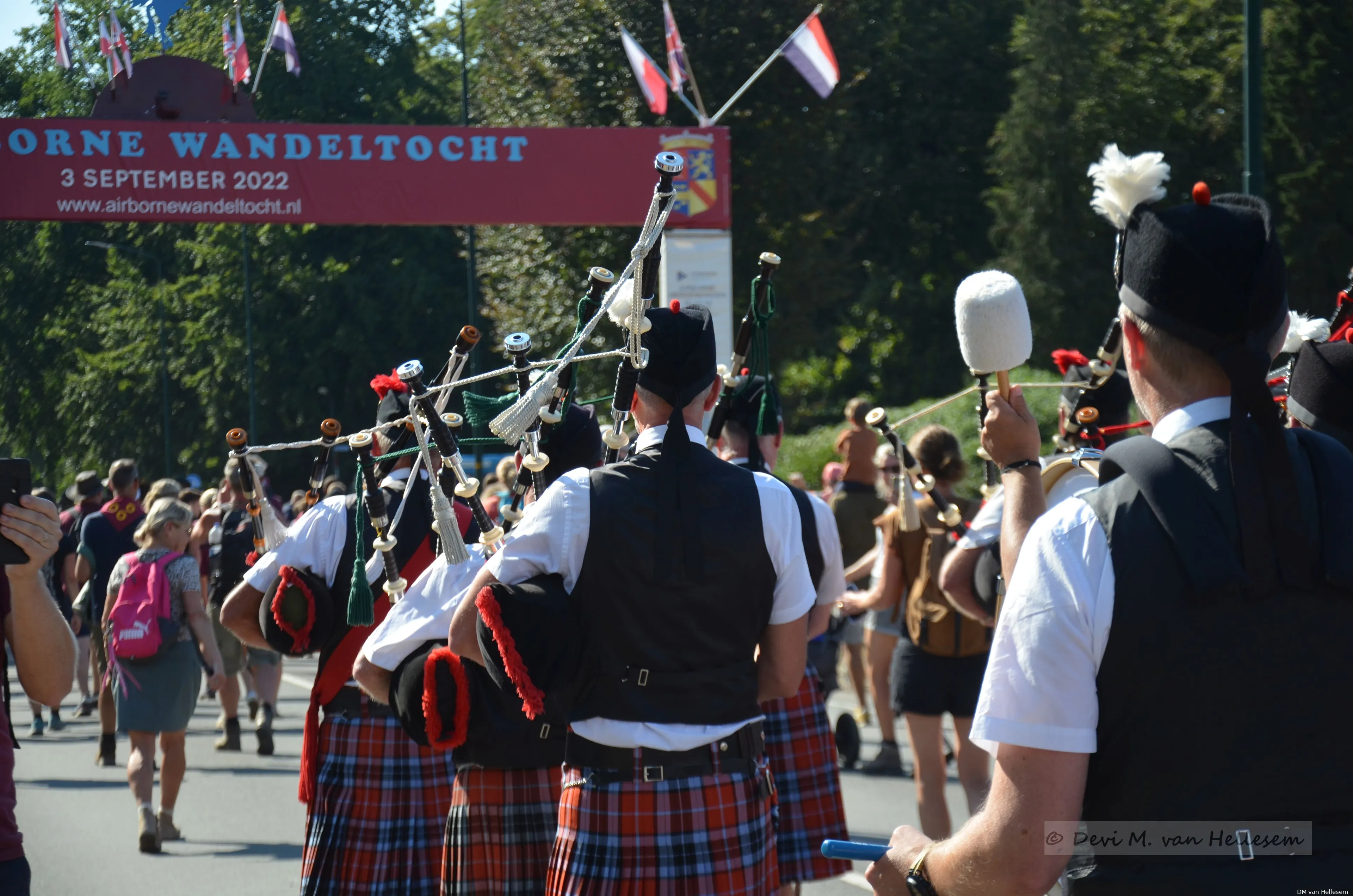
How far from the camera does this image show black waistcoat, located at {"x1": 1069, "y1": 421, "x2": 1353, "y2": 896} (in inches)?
66.7

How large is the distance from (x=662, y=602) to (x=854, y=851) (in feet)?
3.00

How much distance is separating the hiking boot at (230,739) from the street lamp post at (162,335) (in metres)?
24.2

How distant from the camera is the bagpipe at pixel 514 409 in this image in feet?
9.38

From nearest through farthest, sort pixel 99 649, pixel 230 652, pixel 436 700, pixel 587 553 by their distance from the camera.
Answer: pixel 587 553, pixel 436 700, pixel 230 652, pixel 99 649

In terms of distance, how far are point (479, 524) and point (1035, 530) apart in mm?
1667

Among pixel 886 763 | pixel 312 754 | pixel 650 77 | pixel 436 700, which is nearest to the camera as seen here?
pixel 436 700

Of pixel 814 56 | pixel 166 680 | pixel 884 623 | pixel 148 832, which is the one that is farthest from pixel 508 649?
pixel 814 56

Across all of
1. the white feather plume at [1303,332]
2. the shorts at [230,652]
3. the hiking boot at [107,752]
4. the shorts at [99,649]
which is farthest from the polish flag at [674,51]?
the white feather plume at [1303,332]

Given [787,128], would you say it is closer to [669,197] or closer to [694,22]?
[694,22]

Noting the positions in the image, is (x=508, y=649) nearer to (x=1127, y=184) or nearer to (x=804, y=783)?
(x=1127, y=184)

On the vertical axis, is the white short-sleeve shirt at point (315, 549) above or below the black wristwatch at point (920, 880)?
above

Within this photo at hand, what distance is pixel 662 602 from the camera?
9.20ft

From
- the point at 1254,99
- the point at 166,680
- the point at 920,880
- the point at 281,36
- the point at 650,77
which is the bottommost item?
the point at 166,680

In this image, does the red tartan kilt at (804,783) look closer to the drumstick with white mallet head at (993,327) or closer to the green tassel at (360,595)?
the green tassel at (360,595)
